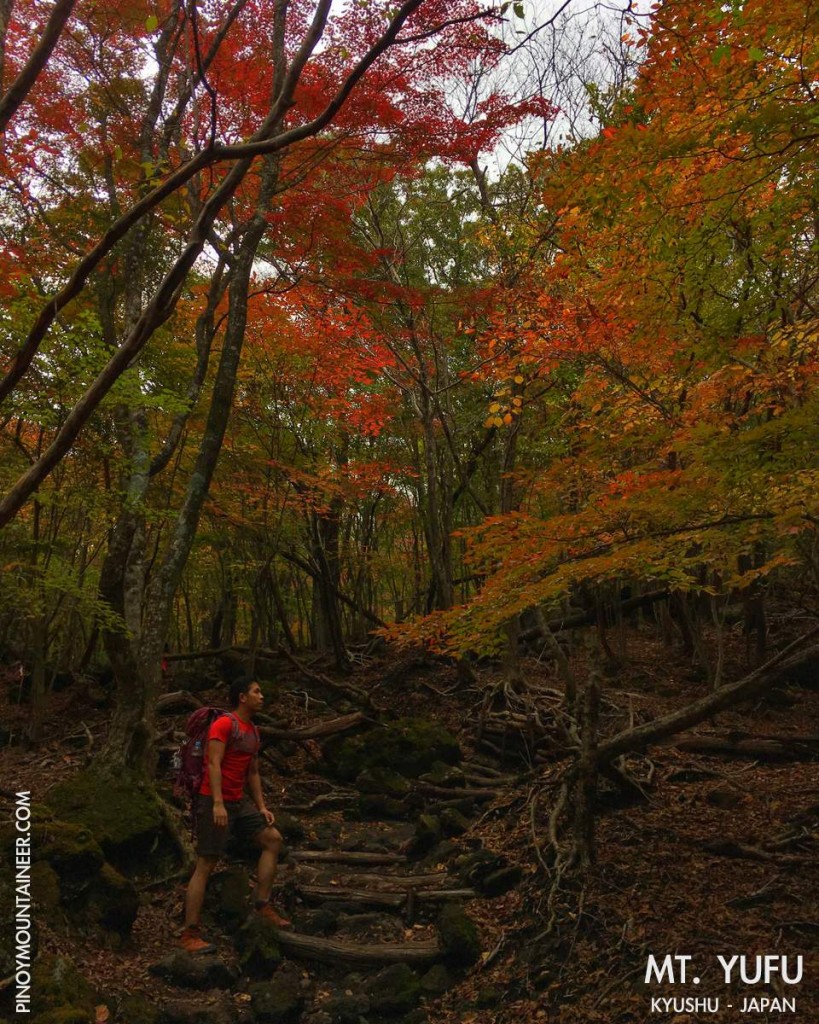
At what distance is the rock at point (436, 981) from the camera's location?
504 centimetres

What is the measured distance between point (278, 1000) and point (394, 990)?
2.85 feet

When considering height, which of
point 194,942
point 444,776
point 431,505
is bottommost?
point 194,942

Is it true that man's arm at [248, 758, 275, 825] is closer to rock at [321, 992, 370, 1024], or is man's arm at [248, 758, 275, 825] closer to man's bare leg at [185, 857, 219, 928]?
man's bare leg at [185, 857, 219, 928]

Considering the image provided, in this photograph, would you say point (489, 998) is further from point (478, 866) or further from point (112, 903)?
point (112, 903)

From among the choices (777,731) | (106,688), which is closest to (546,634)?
(777,731)

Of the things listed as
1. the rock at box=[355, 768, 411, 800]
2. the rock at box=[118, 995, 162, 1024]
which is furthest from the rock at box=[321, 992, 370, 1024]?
the rock at box=[355, 768, 411, 800]

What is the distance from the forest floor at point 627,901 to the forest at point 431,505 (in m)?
0.04

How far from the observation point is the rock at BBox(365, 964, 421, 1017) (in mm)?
4840

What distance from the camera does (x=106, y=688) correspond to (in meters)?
13.9

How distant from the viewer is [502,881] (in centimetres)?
626

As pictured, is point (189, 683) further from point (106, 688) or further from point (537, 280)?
point (537, 280)

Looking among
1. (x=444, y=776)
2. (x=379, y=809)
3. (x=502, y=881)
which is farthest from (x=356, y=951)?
(x=444, y=776)

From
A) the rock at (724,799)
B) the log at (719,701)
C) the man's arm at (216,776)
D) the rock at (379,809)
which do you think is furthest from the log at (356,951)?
the rock at (724,799)

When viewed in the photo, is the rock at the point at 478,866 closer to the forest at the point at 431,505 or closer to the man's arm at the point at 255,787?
the forest at the point at 431,505
